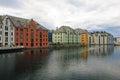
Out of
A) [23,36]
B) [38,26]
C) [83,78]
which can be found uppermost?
[38,26]

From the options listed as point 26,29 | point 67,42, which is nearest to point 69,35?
point 67,42

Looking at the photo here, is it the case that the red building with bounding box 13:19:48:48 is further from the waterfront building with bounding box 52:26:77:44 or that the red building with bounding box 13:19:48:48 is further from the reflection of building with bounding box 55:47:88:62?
the reflection of building with bounding box 55:47:88:62

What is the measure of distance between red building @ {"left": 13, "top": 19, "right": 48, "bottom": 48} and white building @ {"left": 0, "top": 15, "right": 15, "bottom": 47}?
5.44 m

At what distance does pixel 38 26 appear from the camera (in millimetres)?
145125

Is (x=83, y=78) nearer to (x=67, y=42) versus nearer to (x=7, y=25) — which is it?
(x=7, y=25)

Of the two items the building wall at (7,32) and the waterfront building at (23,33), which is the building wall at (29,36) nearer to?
the waterfront building at (23,33)

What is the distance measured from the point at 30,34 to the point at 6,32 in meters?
24.5

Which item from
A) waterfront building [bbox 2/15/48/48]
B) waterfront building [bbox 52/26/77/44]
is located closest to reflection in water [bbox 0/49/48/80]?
waterfront building [bbox 2/15/48/48]

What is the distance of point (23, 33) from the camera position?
128625mm

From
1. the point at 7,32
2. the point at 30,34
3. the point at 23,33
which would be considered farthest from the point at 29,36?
the point at 7,32

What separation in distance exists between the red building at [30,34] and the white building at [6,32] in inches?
214

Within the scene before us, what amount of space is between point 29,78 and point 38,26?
115394 millimetres

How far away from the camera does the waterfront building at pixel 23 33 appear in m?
114

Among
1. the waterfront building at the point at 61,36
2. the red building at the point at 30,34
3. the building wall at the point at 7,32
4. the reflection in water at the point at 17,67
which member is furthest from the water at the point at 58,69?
the waterfront building at the point at 61,36
